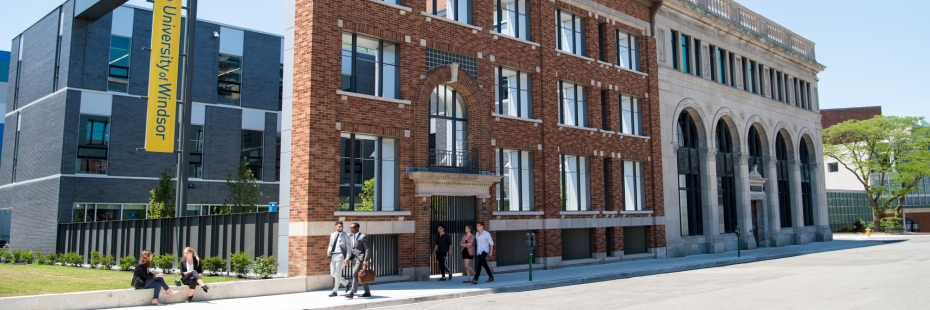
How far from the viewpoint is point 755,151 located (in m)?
38.6

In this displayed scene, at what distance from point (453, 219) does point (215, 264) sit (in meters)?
6.97

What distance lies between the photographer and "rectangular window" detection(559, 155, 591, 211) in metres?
25.7

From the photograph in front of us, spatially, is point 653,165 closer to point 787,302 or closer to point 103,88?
point 787,302

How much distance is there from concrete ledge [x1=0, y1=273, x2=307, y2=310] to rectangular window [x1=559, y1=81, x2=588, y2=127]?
511 inches

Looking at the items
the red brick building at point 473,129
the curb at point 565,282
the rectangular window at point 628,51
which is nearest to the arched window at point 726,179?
the curb at point 565,282

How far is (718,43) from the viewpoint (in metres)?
35.3

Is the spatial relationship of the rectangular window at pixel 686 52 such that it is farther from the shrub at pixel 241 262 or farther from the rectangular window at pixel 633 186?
the shrub at pixel 241 262

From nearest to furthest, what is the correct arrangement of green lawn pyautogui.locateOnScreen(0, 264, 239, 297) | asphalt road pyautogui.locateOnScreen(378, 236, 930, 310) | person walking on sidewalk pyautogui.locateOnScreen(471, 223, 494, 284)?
asphalt road pyautogui.locateOnScreen(378, 236, 930, 310) → green lawn pyautogui.locateOnScreen(0, 264, 239, 297) → person walking on sidewalk pyautogui.locateOnScreen(471, 223, 494, 284)

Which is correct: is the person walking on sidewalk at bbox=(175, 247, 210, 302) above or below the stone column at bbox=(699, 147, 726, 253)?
below

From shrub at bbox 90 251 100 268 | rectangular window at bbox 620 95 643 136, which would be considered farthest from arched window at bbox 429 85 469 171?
shrub at bbox 90 251 100 268

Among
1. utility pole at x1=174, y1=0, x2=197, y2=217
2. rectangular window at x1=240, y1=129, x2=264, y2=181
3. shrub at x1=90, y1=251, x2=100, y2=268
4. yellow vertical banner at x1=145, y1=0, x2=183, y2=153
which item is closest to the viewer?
utility pole at x1=174, y1=0, x2=197, y2=217

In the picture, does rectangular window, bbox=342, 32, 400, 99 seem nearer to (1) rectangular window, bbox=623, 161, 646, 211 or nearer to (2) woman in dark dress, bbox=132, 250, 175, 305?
(2) woman in dark dress, bbox=132, 250, 175, 305

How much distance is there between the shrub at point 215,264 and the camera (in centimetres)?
1888

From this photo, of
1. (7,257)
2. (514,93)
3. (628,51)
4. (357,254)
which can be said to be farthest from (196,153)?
(357,254)
